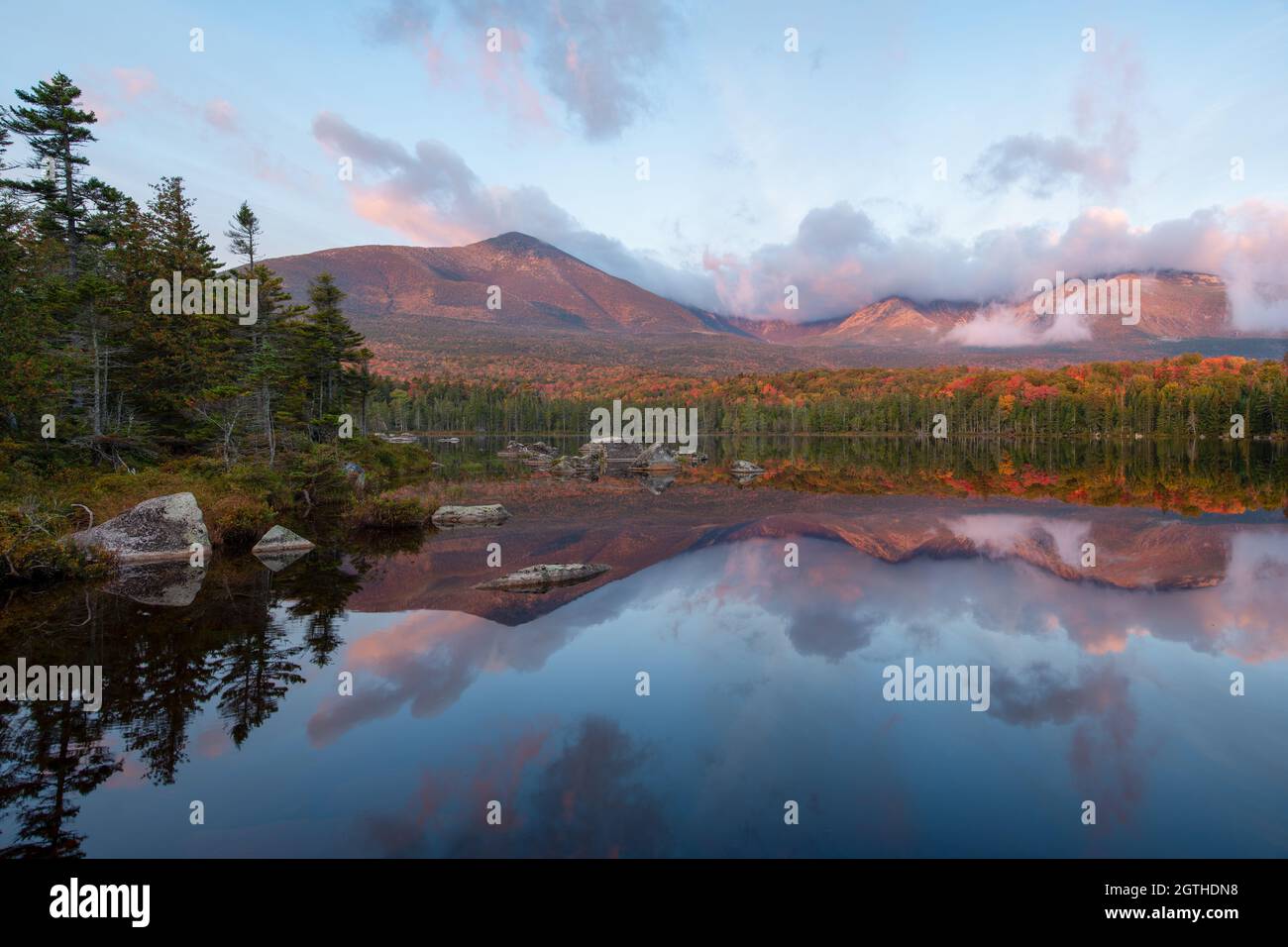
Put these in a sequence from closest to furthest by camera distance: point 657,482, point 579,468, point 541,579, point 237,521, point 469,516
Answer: point 541,579, point 237,521, point 469,516, point 657,482, point 579,468

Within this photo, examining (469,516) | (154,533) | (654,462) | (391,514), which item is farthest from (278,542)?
(654,462)

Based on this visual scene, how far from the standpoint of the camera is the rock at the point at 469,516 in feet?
94.0

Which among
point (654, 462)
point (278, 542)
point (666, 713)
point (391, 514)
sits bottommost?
point (666, 713)

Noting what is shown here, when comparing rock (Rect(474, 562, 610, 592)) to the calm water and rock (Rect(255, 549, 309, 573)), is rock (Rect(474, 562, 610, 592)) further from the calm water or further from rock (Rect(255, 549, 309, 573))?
rock (Rect(255, 549, 309, 573))

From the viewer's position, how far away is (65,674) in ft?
35.6

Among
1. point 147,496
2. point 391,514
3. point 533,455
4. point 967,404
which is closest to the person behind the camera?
point 147,496

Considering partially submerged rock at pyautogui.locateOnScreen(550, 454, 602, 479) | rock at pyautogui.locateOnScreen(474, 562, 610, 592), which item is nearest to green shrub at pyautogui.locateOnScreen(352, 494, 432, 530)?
rock at pyautogui.locateOnScreen(474, 562, 610, 592)

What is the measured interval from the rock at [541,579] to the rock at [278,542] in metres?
8.95

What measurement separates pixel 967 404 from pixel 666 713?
15171 centimetres

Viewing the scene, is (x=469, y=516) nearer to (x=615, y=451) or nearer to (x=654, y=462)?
(x=654, y=462)

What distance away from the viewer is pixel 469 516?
29344 millimetres
